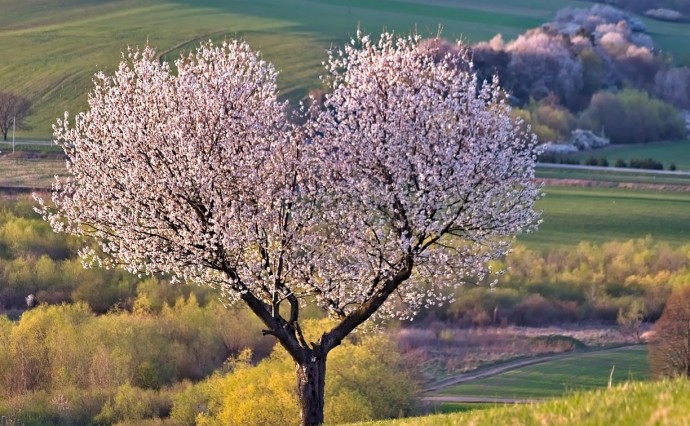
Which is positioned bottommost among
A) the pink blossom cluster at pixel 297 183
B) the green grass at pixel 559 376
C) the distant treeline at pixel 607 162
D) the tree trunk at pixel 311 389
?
the distant treeline at pixel 607 162

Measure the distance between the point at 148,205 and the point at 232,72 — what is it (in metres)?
4.02

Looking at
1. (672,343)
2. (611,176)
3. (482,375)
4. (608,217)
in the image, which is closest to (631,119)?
(611,176)

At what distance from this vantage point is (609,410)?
13.5 m

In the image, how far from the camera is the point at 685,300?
197 ft

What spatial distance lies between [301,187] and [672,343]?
1180 inches

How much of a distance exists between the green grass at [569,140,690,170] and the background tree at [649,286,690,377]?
5677 centimetres

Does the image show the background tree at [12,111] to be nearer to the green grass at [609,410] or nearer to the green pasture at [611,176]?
the green pasture at [611,176]

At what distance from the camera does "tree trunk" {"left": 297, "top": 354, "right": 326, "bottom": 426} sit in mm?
27969

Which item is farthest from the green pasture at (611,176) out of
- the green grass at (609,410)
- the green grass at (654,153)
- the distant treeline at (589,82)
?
the green grass at (609,410)

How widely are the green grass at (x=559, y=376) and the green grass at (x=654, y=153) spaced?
179ft

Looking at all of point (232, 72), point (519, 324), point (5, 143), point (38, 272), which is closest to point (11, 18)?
point (5, 143)

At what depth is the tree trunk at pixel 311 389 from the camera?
91.8 ft

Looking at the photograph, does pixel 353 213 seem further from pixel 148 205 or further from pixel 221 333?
pixel 221 333

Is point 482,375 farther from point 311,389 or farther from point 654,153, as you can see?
point 654,153
